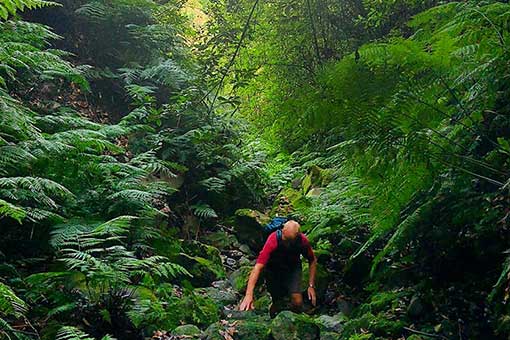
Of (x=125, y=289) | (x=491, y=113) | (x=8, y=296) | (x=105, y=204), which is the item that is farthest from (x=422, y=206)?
(x=105, y=204)

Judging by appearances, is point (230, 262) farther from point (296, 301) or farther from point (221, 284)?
point (296, 301)

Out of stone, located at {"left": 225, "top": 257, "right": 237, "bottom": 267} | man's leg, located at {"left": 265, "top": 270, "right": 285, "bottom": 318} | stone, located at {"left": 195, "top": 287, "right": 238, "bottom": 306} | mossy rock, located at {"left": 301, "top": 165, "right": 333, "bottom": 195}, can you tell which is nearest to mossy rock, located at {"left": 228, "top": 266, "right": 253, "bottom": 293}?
stone, located at {"left": 195, "top": 287, "right": 238, "bottom": 306}

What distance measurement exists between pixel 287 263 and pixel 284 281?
19 cm

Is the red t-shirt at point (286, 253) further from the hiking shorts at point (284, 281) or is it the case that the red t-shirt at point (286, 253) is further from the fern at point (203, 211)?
the fern at point (203, 211)

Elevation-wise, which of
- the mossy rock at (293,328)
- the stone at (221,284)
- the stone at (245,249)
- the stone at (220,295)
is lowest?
the stone at (245,249)

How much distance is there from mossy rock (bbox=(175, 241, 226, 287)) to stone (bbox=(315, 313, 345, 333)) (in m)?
1.46

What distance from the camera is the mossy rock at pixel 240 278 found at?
16.8 ft

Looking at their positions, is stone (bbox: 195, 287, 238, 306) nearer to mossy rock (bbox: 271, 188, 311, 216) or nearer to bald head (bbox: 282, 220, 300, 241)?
bald head (bbox: 282, 220, 300, 241)

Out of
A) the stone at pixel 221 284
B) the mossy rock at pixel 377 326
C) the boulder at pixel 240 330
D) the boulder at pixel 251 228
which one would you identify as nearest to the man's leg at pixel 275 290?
the boulder at pixel 240 330

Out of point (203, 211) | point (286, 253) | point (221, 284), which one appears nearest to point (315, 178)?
point (203, 211)

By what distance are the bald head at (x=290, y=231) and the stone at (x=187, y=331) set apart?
3.96 feet

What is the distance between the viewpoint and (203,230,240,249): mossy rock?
6.23 metres

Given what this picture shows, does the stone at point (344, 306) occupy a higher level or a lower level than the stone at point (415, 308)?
lower

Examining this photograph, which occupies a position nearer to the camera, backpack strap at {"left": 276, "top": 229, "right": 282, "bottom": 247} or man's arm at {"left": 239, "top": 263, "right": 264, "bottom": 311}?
man's arm at {"left": 239, "top": 263, "right": 264, "bottom": 311}
